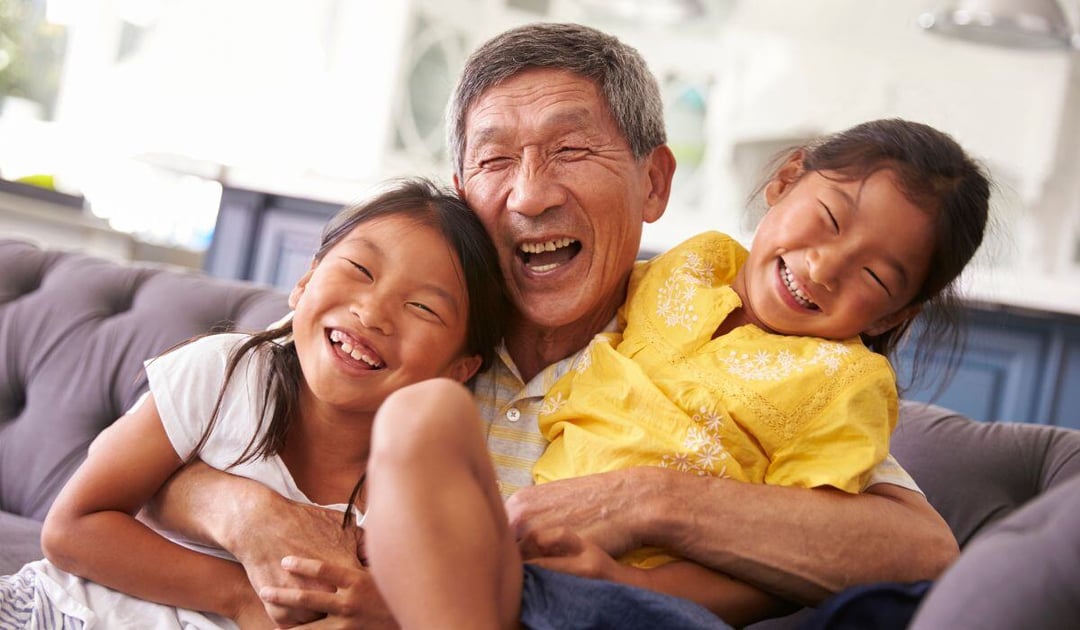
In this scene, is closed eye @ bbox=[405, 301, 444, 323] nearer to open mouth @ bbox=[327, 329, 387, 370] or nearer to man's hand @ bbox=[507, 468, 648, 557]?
open mouth @ bbox=[327, 329, 387, 370]

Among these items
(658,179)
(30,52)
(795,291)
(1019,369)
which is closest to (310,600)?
(795,291)

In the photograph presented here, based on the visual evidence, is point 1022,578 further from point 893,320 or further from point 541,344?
point 541,344

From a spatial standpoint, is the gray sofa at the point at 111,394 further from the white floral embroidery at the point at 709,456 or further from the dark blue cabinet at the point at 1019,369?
the dark blue cabinet at the point at 1019,369

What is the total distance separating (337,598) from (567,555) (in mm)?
249

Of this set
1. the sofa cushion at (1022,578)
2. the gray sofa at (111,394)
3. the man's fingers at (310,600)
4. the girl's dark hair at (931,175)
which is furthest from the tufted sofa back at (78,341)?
the sofa cushion at (1022,578)

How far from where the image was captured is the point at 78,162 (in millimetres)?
5332

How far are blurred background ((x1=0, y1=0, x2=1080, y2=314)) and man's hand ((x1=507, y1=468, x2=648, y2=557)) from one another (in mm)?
3506

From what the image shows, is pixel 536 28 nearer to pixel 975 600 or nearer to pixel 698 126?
pixel 975 600

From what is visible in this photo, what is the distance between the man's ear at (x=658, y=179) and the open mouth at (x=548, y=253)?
16cm

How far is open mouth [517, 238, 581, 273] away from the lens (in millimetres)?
1527

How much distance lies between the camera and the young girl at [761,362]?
1.11 m

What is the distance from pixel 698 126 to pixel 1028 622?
537 centimetres

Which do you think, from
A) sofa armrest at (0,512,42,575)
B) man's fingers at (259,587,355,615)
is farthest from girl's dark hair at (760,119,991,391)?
sofa armrest at (0,512,42,575)

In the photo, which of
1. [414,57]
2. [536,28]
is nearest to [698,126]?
[414,57]
